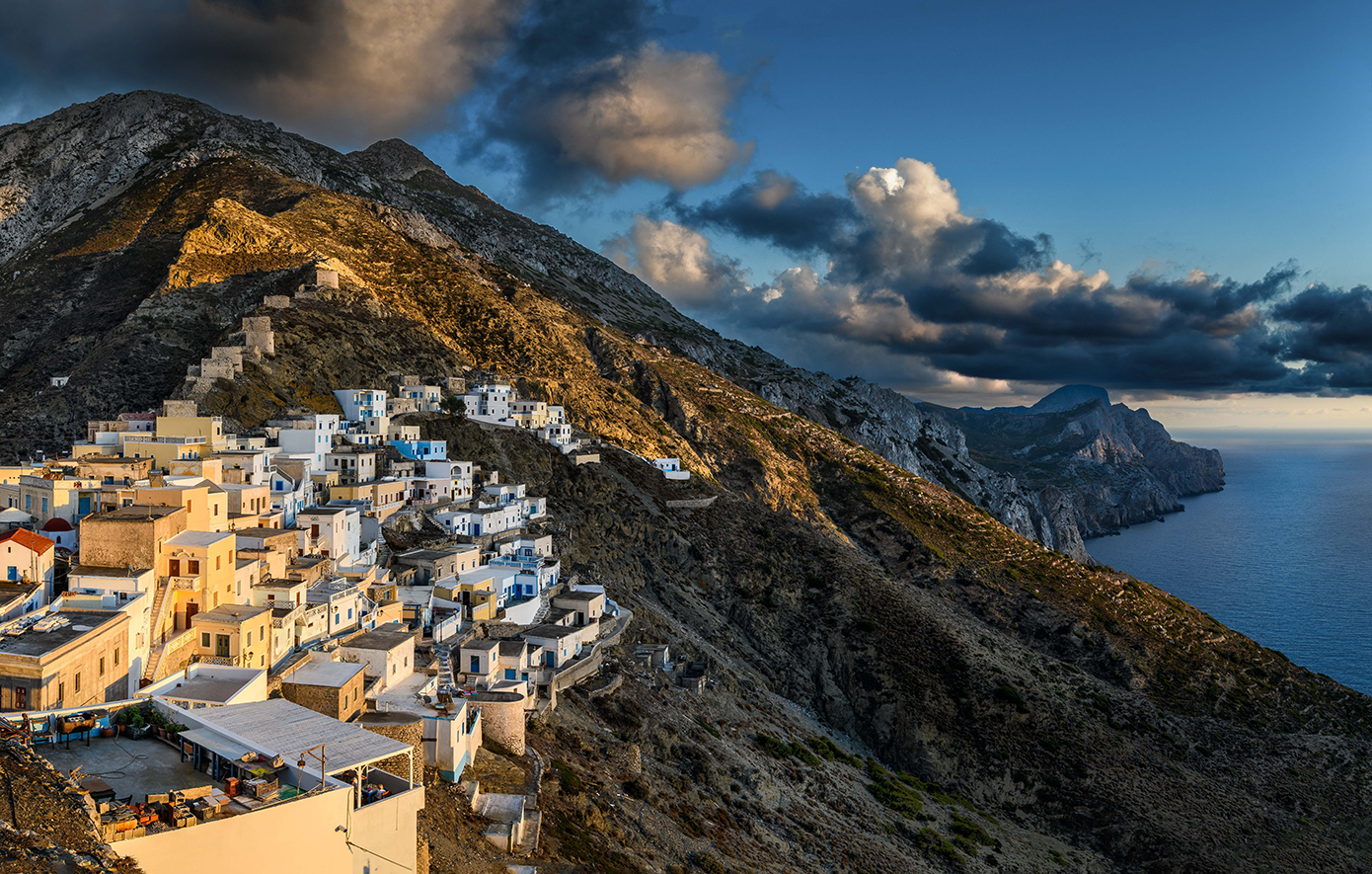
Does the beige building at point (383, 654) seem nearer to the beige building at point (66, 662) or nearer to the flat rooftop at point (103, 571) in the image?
the flat rooftop at point (103, 571)

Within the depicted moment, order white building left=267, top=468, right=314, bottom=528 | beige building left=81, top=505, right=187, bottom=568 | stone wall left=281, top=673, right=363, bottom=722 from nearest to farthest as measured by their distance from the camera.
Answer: stone wall left=281, top=673, right=363, bottom=722 → beige building left=81, top=505, right=187, bottom=568 → white building left=267, top=468, right=314, bottom=528

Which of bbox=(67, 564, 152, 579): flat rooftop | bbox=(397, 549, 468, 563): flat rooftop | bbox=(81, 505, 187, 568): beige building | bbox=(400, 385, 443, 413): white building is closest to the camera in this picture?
bbox=(67, 564, 152, 579): flat rooftop

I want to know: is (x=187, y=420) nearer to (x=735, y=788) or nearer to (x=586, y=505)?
(x=586, y=505)

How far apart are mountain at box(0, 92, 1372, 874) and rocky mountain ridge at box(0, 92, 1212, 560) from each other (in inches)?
55.8

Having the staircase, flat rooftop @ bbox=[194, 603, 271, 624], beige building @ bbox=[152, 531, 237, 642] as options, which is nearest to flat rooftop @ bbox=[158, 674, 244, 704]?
the staircase

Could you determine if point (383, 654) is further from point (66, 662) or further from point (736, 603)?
point (736, 603)

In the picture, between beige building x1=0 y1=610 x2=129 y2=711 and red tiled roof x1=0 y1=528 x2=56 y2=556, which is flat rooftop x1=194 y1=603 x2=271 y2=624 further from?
red tiled roof x1=0 y1=528 x2=56 y2=556

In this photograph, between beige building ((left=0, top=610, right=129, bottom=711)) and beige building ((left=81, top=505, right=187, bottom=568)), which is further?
beige building ((left=81, top=505, right=187, bottom=568))

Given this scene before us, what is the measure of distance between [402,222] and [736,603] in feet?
299

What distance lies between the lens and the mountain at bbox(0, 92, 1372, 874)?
36438mm

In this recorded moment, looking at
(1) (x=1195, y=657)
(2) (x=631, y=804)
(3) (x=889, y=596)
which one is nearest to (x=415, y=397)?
(3) (x=889, y=596)

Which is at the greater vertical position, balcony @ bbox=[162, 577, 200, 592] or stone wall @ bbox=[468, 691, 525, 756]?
balcony @ bbox=[162, 577, 200, 592]

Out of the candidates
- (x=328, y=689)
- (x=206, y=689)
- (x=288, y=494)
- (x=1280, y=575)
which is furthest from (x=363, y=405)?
(x=1280, y=575)

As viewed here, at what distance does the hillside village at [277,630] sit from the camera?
13.9 metres
